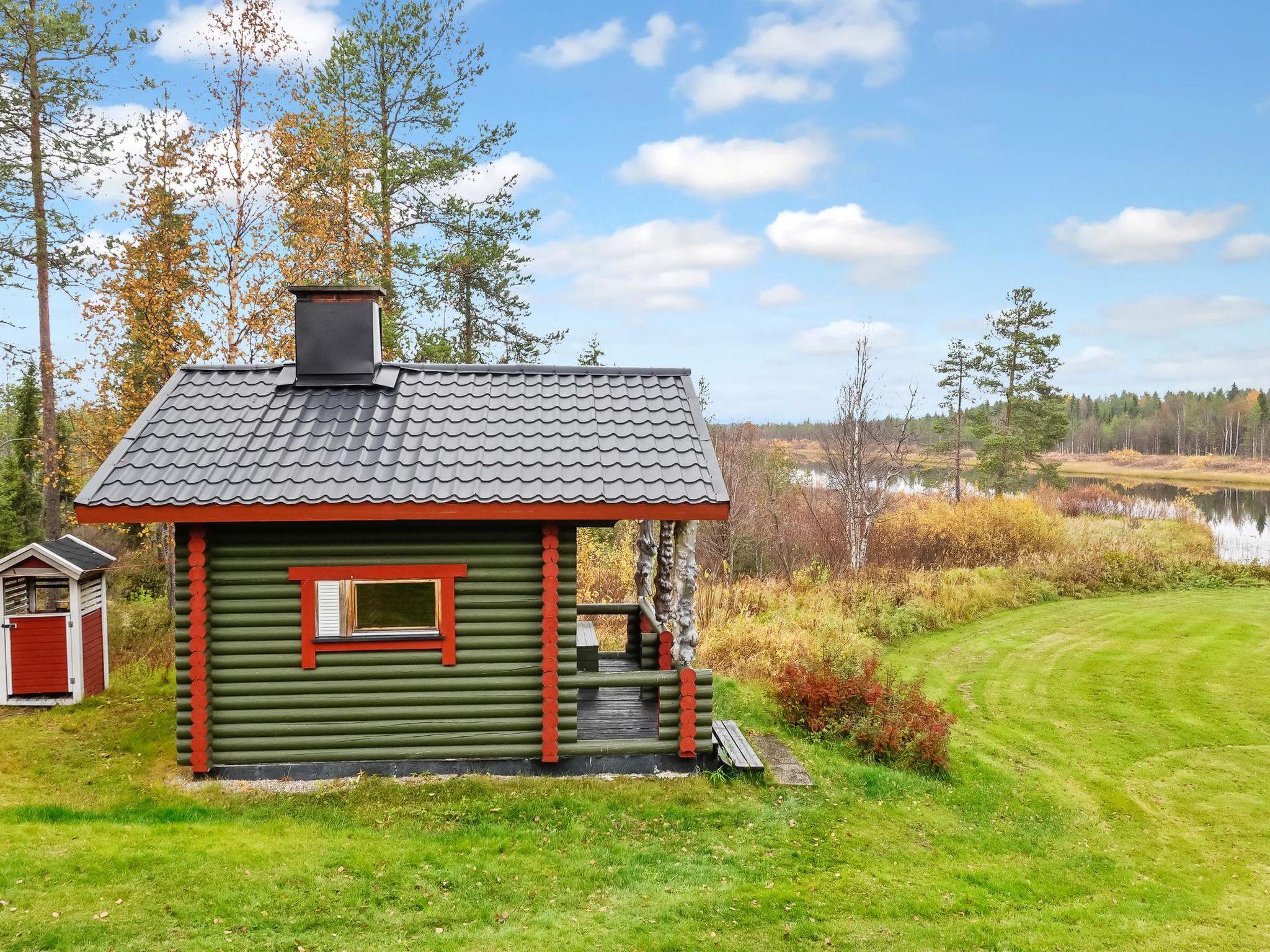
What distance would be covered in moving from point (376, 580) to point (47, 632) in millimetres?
5624

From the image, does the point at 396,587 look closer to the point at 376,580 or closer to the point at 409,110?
the point at 376,580

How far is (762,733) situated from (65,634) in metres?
9.02

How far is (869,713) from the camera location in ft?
30.4

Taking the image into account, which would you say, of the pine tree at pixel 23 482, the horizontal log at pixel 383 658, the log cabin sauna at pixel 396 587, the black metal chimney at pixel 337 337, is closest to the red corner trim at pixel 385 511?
the log cabin sauna at pixel 396 587

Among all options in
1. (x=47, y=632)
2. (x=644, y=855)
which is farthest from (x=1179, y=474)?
(x=47, y=632)

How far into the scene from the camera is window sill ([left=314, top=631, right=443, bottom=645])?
23.7 feet

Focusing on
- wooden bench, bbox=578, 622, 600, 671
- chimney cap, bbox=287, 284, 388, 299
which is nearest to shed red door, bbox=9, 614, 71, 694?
chimney cap, bbox=287, 284, 388, 299

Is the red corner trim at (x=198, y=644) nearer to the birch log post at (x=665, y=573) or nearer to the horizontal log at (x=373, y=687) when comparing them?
the horizontal log at (x=373, y=687)

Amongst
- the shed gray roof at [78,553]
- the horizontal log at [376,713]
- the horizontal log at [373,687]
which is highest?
the shed gray roof at [78,553]

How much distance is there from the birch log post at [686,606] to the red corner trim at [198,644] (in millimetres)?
4600

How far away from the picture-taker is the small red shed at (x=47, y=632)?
368 inches

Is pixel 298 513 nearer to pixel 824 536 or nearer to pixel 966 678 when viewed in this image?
pixel 966 678

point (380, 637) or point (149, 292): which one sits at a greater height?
point (149, 292)

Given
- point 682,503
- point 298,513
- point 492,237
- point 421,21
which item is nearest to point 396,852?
point 298,513
